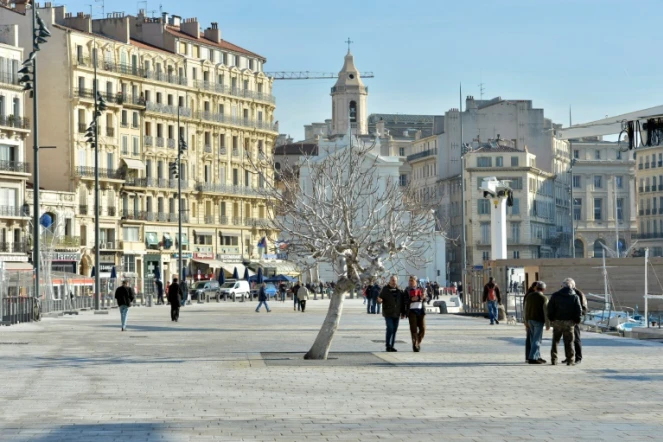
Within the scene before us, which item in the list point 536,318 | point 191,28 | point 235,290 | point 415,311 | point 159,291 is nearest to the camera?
point 536,318

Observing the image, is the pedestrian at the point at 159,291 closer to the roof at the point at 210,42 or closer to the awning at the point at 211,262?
the awning at the point at 211,262

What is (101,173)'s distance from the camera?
9744cm

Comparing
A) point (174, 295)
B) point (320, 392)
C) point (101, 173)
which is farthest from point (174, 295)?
point (101, 173)

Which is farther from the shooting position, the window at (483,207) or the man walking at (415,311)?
the window at (483,207)

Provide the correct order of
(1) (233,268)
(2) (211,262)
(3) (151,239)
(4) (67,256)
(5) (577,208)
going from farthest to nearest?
(5) (577,208) < (1) (233,268) < (2) (211,262) < (3) (151,239) < (4) (67,256)

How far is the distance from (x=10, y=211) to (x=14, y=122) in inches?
186

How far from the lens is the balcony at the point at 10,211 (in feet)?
269

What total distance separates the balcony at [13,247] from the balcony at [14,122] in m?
6.17

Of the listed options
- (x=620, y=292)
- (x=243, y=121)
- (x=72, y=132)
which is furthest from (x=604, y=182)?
(x=620, y=292)

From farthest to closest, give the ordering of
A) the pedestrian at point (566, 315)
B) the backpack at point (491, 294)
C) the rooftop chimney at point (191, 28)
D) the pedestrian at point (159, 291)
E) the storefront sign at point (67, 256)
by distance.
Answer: the rooftop chimney at point (191, 28)
the storefront sign at point (67, 256)
the pedestrian at point (159, 291)
the backpack at point (491, 294)
the pedestrian at point (566, 315)

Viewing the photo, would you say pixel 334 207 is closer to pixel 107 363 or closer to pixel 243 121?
pixel 107 363

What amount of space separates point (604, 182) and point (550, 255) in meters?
22.3

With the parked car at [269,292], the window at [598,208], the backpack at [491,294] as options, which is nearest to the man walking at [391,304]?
the backpack at [491,294]

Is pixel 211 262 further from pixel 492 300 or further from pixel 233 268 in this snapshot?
pixel 492 300
